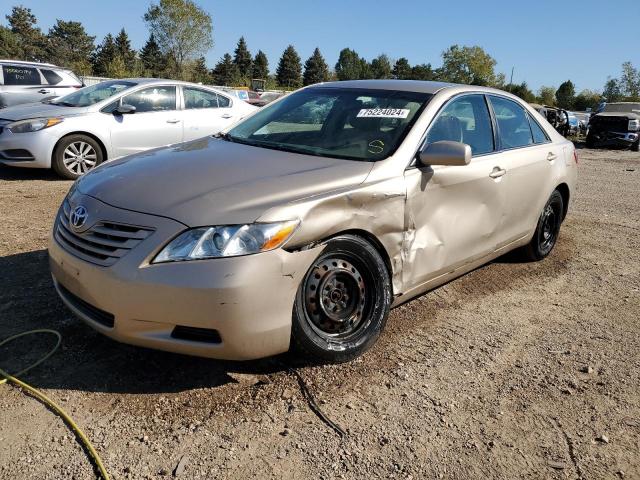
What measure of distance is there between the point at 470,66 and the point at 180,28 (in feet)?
149

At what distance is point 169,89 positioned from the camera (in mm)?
8906

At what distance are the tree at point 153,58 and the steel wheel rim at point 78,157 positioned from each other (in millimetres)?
68079

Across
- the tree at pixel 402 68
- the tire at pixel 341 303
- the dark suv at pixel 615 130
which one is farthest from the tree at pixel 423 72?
the tire at pixel 341 303

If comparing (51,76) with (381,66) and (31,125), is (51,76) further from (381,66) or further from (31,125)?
(381,66)

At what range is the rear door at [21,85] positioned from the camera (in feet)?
38.4

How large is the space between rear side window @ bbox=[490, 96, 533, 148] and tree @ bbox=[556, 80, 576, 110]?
2866 inches

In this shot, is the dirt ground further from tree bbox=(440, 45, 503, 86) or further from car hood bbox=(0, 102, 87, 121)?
tree bbox=(440, 45, 503, 86)

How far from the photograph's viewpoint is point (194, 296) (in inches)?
99.1

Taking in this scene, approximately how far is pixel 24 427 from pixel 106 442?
40 cm

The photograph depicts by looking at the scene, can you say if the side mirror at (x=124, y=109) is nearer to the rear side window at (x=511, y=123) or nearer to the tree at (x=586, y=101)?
the rear side window at (x=511, y=123)

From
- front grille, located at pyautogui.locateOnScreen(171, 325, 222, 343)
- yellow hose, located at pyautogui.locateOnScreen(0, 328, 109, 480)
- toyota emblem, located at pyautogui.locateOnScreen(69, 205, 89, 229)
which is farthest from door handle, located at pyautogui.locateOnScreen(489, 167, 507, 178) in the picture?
yellow hose, located at pyautogui.locateOnScreen(0, 328, 109, 480)

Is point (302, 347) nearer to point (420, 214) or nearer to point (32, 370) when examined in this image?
point (420, 214)

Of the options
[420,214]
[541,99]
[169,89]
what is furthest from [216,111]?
[541,99]

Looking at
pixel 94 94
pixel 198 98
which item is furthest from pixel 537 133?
pixel 94 94
